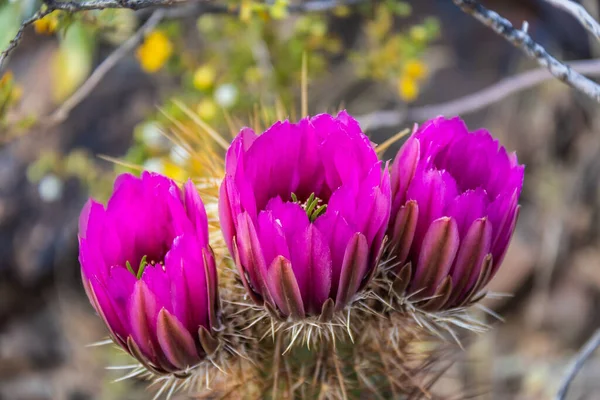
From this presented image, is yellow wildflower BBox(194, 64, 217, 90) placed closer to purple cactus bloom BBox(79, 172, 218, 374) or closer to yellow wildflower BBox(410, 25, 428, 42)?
yellow wildflower BBox(410, 25, 428, 42)

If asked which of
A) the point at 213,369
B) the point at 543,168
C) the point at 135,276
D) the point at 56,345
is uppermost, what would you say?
the point at 135,276

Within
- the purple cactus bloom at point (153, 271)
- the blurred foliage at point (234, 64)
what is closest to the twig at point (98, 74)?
the blurred foliage at point (234, 64)

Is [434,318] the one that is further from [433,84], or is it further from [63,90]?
[433,84]

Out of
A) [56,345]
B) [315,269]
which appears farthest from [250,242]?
[56,345]

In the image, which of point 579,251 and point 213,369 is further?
point 579,251

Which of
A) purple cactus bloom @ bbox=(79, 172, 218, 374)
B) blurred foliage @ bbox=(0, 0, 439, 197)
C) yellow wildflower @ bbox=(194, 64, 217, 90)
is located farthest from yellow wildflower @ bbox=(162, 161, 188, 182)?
purple cactus bloom @ bbox=(79, 172, 218, 374)

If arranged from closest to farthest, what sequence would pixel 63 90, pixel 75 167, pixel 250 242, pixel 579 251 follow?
pixel 250 242 < pixel 63 90 < pixel 75 167 < pixel 579 251

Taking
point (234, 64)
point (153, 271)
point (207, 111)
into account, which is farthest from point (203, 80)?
point (153, 271)

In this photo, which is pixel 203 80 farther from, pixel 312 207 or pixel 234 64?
pixel 312 207
